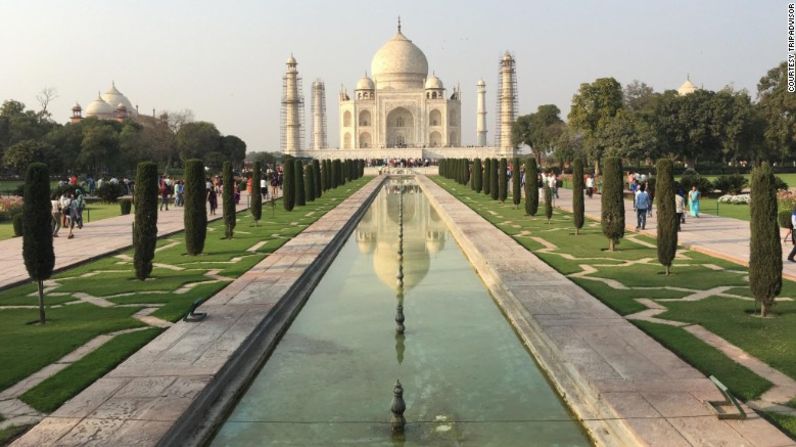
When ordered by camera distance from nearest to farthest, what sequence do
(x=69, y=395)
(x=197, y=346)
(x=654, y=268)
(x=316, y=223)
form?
(x=69, y=395) < (x=197, y=346) < (x=654, y=268) < (x=316, y=223)

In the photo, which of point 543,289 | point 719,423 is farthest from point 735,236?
point 719,423

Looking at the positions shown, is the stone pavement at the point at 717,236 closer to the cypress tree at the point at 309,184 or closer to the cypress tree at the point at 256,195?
the cypress tree at the point at 256,195

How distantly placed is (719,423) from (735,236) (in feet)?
29.2

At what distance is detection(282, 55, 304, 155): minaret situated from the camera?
2383 inches

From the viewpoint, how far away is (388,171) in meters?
49.4

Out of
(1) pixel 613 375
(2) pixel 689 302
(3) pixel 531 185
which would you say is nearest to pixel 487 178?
(3) pixel 531 185

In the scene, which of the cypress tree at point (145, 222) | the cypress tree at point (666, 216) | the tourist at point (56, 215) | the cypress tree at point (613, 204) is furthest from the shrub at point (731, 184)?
the cypress tree at point (145, 222)

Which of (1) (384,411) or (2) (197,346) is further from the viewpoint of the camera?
(2) (197,346)

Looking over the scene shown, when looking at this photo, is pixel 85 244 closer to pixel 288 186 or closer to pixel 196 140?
pixel 288 186

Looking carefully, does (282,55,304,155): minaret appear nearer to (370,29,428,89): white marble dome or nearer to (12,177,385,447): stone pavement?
(370,29,428,89): white marble dome

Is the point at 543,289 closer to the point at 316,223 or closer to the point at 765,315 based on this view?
the point at 765,315

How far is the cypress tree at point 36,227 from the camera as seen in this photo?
6514mm

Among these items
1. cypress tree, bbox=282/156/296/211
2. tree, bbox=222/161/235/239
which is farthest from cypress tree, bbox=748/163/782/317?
cypress tree, bbox=282/156/296/211

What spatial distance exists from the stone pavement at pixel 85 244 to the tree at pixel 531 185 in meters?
7.07
